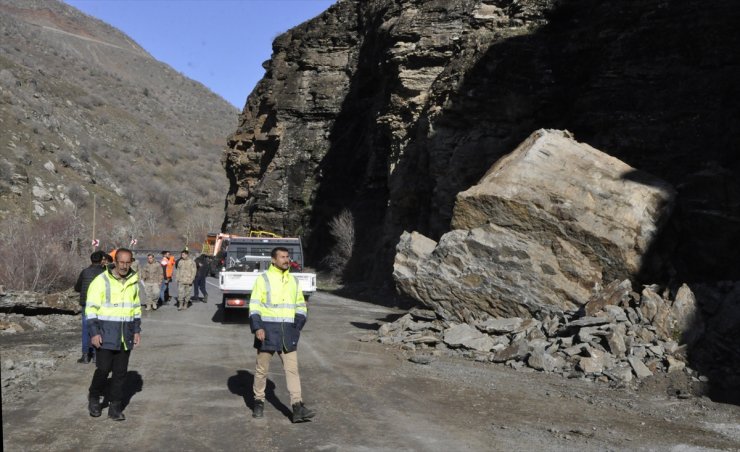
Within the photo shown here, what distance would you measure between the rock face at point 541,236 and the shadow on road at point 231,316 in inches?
188

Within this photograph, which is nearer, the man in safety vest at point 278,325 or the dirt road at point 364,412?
the dirt road at point 364,412

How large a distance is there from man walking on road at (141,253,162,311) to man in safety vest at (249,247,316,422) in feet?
41.7

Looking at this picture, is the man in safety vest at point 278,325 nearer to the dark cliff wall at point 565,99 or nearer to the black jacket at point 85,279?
the black jacket at point 85,279

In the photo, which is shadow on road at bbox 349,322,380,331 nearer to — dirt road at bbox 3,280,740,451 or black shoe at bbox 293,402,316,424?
dirt road at bbox 3,280,740,451

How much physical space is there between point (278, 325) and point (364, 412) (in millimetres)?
1542

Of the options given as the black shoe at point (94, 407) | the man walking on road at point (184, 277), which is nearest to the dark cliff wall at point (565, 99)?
the man walking on road at point (184, 277)

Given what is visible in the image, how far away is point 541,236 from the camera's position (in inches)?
524

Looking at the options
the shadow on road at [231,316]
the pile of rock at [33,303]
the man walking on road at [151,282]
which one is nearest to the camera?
the pile of rock at [33,303]

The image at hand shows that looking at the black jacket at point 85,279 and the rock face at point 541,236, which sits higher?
the rock face at point 541,236

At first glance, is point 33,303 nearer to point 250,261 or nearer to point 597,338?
point 250,261

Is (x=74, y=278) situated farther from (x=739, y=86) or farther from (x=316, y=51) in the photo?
(x=316, y=51)

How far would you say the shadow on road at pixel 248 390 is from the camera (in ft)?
25.3

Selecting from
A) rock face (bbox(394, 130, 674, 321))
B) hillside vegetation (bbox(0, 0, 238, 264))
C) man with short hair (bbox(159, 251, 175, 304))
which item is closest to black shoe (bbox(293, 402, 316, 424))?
rock face (bbox(394, 130, 674, 321))

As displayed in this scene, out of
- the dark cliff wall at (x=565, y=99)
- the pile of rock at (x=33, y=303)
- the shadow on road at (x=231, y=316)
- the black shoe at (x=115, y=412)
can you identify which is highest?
the dark cliff wall at (x=565, y=99)
